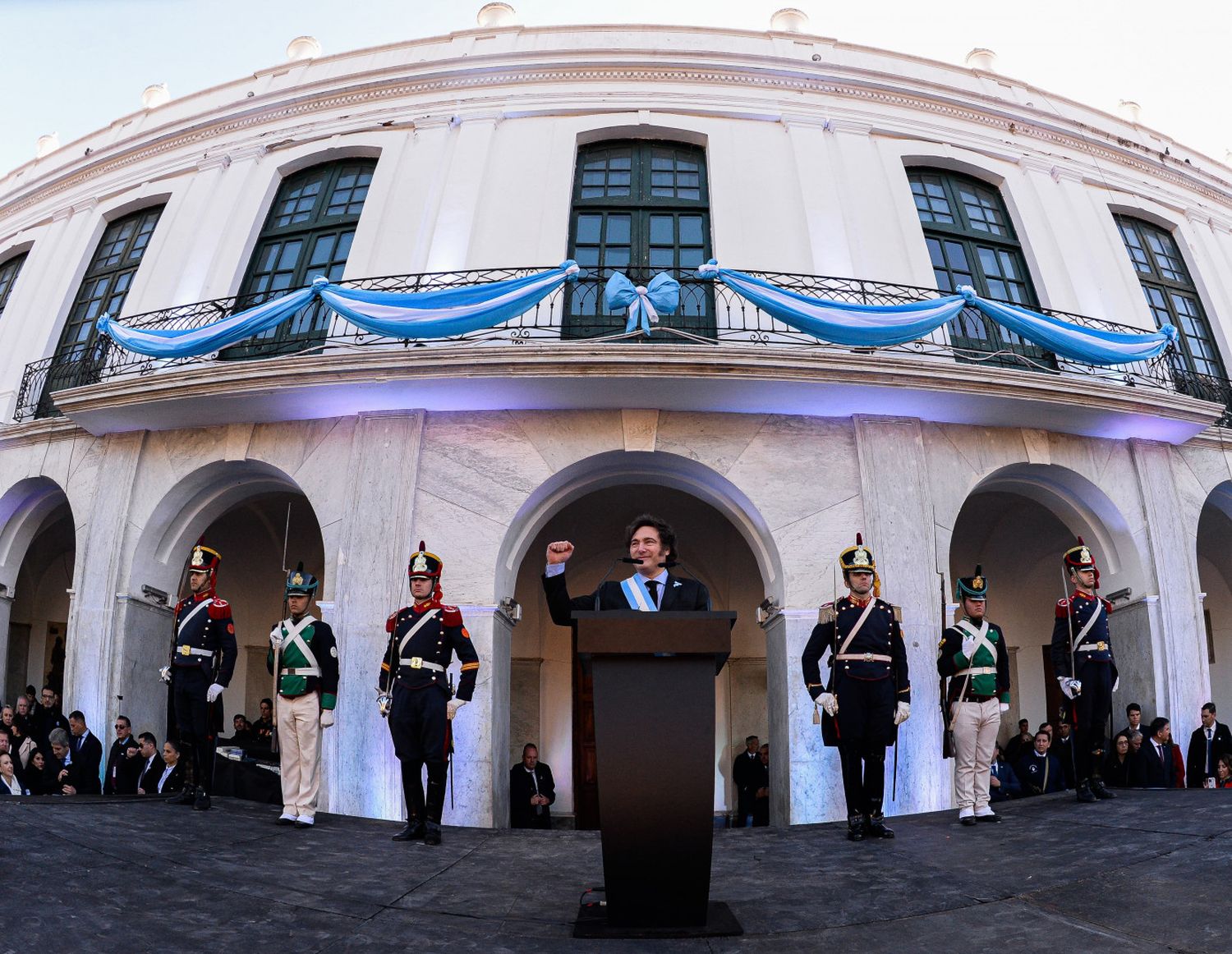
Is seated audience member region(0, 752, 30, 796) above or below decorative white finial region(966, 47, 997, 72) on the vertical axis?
below

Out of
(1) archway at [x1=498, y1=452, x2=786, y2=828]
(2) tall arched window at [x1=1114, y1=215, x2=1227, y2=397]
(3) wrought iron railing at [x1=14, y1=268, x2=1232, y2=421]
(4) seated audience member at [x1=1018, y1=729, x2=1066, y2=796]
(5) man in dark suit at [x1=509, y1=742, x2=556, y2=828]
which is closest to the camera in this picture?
(4) seated audience member at [x1=1018, y1=729, x2=1066, y2=796]

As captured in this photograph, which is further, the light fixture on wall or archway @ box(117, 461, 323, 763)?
the light fixture on wall

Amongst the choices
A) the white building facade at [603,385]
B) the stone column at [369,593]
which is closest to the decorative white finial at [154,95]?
the white building facade at [603,385]

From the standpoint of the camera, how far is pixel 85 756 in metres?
10.7

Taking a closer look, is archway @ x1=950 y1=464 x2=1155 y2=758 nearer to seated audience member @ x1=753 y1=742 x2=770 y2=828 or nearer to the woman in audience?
the woman in audience

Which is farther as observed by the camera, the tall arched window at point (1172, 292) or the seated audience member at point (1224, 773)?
the tall arched window at point (1172, 292)

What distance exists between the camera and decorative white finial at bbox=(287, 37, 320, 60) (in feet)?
53.3

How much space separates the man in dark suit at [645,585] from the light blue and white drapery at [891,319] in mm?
6132

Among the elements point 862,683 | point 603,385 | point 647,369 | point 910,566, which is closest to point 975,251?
point 910,566

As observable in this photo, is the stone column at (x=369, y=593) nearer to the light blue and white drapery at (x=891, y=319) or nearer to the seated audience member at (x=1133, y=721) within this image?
the light blue and white drapery at (x=891, y=319)

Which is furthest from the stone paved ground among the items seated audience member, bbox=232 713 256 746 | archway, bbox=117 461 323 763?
seated audience member, bbox=232 713 256 746

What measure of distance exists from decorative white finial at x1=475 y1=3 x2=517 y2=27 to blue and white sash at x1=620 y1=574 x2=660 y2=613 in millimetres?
12942

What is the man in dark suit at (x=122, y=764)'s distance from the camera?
10352 millimetres

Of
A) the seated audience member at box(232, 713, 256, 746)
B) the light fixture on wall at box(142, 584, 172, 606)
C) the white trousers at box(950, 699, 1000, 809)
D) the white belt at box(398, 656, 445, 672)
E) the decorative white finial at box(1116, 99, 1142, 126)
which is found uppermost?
the decorative white finial at box(1116, 99, 1142, 126)
